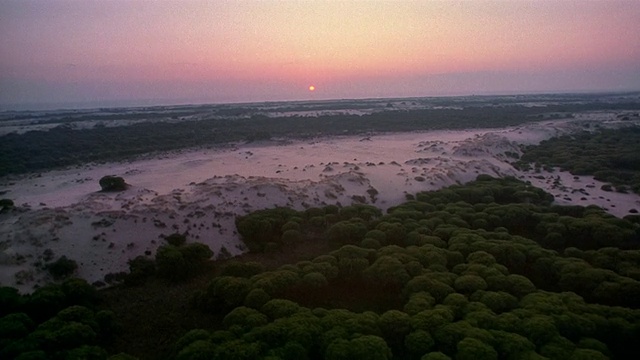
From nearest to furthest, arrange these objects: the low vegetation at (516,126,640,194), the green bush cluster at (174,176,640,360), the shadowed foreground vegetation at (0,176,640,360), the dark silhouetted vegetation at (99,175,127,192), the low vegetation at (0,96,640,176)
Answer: the green bush cluster at (174,176,640,360) < the shadowed foreground vegetation at (0,176,640,360) < the dark silhouetted vegetation at (99,175,127,192) < the low vegetation at (516,126,640,194) < the low vegetation at (0,96,640,176)

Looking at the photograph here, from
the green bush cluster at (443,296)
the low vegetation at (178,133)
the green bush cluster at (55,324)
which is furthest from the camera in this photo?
the low vegetation at (178,133)

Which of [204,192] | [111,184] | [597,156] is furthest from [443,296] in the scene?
[597,156]

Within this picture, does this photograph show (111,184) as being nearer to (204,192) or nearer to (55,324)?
(204,192)

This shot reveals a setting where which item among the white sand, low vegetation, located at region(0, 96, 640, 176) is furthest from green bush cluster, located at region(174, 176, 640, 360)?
low vegetation, located at region(0, 96, 640, 176)

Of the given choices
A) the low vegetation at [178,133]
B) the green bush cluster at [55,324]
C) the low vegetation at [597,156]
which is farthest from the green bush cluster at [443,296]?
the low vegetation at [178,133]

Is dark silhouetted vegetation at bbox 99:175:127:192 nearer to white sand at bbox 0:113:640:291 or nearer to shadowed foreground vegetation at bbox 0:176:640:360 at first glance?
white sand at bbox 0:113:640:291

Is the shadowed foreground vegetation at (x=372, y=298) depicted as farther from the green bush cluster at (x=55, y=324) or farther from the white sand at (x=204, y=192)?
the white sand at (x=204, y=192)
